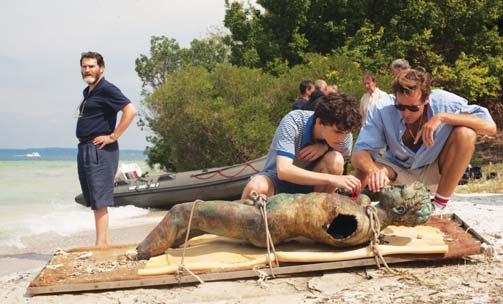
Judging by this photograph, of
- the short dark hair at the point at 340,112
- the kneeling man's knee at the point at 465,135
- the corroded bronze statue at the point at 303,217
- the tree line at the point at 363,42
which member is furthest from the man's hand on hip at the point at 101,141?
the tree line at the point at 363,42

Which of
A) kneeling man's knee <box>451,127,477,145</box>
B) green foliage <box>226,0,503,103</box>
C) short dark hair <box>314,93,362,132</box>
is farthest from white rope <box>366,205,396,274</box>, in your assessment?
green foliage <box>226,0,503,103</box>

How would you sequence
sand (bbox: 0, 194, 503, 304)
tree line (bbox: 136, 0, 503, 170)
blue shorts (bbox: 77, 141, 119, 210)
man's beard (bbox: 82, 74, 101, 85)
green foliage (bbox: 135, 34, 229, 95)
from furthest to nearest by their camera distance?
1. green foliage (bbox: 135, 34, 229, 95)
2. tree line (bbox: 136, 0, 503, 170)
3. man's beard (bbox: 82, 74, 101, 85)
4. blue shorts (bbox: 77, 141, 119, 210)
5. sand (bbox: 0, 194, 503, 304)

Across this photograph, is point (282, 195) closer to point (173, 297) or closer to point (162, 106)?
point (173, 297)

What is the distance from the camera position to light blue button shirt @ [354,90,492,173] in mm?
4176

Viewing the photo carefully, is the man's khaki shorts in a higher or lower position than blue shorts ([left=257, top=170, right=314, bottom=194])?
higher

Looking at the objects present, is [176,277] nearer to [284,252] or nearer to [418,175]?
[284,252]

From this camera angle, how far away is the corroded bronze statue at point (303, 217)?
3.58 metres

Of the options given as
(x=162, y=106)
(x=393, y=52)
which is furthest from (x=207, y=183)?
(x=393, y=52)

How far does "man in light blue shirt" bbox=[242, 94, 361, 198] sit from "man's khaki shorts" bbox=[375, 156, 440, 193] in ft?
1.26

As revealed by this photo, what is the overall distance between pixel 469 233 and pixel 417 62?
1685 centimetres

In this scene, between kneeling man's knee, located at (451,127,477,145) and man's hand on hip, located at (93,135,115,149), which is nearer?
kneeling man's knee, located at (451,127,477,145)

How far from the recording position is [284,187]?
13.9 feet

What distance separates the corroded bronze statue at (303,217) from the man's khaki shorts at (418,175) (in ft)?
2.07

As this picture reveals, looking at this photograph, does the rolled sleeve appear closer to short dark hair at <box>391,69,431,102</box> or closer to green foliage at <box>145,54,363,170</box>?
short dark hair at <box>391,69,431,102</box>
